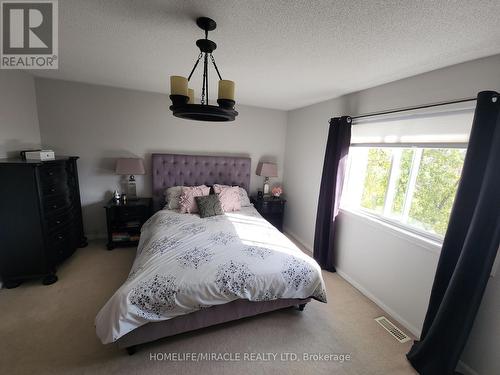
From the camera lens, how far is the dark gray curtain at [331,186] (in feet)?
8.60

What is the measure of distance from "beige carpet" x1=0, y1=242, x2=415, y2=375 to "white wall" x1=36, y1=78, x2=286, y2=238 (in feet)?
4.53

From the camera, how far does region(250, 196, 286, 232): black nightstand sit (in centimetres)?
372

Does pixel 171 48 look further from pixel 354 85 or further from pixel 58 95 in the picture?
pixel 58 95

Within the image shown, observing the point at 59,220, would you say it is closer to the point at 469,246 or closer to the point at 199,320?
the point at 199,320

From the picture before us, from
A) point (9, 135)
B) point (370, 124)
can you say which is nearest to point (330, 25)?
point (370, 124)

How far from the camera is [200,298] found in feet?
5.26

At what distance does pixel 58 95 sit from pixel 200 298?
3.28 m

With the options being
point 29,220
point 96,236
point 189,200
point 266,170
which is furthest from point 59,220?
point 266,170

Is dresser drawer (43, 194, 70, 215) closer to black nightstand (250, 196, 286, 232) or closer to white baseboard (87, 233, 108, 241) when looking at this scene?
white baseboard (87, 233, 108, 241)

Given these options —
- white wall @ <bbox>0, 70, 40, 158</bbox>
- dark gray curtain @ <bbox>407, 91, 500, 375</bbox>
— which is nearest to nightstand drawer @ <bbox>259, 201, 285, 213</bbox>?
dark gray curtain @ <bbox>407, 91, 500, 375</bbox>

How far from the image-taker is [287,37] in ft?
4.79

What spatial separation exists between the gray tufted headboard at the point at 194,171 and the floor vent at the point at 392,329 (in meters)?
2.55

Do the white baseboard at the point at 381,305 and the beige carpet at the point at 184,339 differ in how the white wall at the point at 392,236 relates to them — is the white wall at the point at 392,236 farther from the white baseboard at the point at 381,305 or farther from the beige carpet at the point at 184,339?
the beige carpet at the point at 184,339

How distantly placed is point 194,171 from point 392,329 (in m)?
3.12
